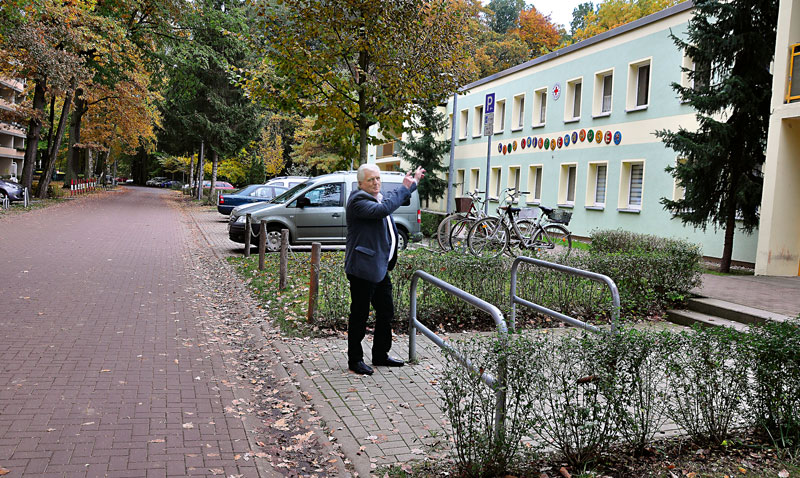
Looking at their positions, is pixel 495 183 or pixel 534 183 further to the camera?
pixel 495 183

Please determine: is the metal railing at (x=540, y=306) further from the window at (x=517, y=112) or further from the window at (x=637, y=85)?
the window at (x=517, y=112)

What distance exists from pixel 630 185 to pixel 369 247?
17.4 m

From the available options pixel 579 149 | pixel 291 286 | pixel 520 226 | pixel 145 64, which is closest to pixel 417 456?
pixel 291 286

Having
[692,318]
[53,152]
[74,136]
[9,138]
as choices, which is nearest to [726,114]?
[692,318]

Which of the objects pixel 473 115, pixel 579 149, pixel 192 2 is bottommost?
pixel 579 149

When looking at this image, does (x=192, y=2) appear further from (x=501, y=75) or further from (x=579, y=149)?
(x=579, y=149)

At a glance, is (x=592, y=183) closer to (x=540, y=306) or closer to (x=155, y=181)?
(x=540, y=306)

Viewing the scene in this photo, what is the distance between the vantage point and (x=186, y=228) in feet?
78.8

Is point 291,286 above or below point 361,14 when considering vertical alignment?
below

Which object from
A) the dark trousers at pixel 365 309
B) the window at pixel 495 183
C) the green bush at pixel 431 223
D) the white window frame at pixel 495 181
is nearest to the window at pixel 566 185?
the white window frame at pixel 495 181

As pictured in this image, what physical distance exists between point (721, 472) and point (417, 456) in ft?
5.81

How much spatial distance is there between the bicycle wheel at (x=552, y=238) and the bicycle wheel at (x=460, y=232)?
1.45m

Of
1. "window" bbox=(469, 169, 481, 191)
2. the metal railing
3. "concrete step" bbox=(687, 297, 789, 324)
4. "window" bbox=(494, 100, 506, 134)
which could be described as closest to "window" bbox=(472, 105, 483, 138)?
"window" bbox=(469, 169, 481, 191)

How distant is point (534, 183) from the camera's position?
27297 mm
